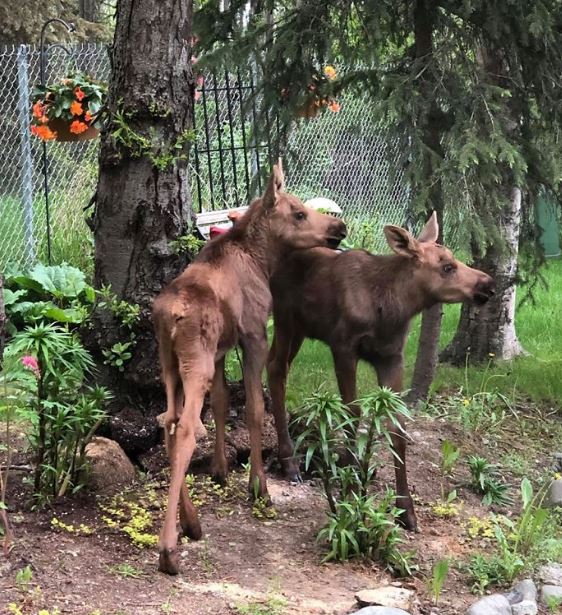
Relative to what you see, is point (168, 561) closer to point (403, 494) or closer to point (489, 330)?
point (403, 494)

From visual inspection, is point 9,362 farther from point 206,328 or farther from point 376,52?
point 376,52

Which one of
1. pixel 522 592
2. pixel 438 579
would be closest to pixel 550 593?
pixel 522 592

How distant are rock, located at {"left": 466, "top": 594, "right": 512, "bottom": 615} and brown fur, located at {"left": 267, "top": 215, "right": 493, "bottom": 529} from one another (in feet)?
2.92

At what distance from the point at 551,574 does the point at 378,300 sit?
1.91m

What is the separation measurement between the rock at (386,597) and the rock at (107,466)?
1.69 m

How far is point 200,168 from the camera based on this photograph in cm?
1252

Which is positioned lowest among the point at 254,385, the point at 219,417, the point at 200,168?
the point at 219,417

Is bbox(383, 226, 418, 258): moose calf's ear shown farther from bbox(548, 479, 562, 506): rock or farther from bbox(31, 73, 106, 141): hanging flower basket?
bbox(31, 73, 106, 141): hanging flower basket

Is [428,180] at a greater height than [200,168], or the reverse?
[200,168]

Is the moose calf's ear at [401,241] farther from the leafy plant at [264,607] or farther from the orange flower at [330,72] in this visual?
the leafy plant at [264,607]

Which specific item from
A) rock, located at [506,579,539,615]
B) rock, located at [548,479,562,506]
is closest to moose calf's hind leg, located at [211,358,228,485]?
rock, located at [506,579,539,615]

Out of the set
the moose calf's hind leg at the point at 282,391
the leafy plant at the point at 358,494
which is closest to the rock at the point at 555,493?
the leafy plant at the point at 358,494

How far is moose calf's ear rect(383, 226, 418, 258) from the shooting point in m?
5.87

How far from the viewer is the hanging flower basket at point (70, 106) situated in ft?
27.0
